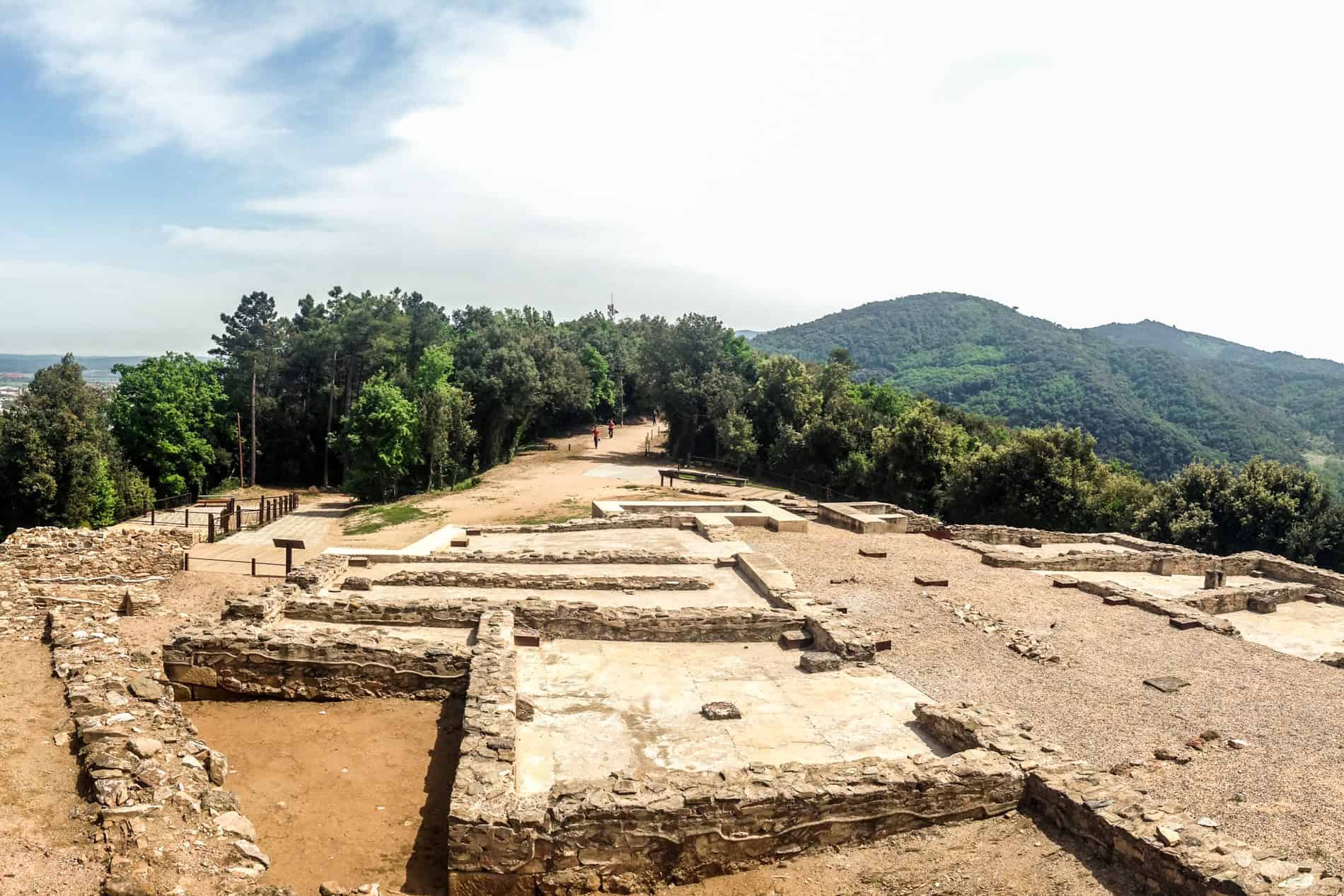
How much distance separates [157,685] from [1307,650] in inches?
738

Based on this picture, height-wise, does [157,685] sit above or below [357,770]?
above

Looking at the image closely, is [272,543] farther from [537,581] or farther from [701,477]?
[701,477]

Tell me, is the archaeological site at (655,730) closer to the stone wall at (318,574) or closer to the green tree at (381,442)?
the stone wall at (318,574)

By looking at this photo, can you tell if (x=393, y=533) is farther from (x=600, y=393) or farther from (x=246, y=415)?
(x=600, y=393)

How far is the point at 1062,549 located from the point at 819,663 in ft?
49.5

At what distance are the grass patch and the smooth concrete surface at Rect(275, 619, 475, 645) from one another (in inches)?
635

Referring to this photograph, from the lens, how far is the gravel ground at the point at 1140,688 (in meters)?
8.32

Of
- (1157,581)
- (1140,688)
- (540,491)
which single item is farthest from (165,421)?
(1140,688)

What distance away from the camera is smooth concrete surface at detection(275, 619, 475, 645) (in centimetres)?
1173

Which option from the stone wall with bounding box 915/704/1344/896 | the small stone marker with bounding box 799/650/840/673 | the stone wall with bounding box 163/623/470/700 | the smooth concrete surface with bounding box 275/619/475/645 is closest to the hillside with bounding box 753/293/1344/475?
the small stone marker with bounding box 799/650/840/673

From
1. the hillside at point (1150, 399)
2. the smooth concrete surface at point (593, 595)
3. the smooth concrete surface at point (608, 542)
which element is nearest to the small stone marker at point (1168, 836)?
the smooth concrete surface at point (593, 595)

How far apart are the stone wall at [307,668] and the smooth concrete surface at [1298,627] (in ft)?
48.3

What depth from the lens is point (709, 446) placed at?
159ft

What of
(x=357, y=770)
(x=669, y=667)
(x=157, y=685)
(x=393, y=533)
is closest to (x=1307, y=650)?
(x=669, y=667)
